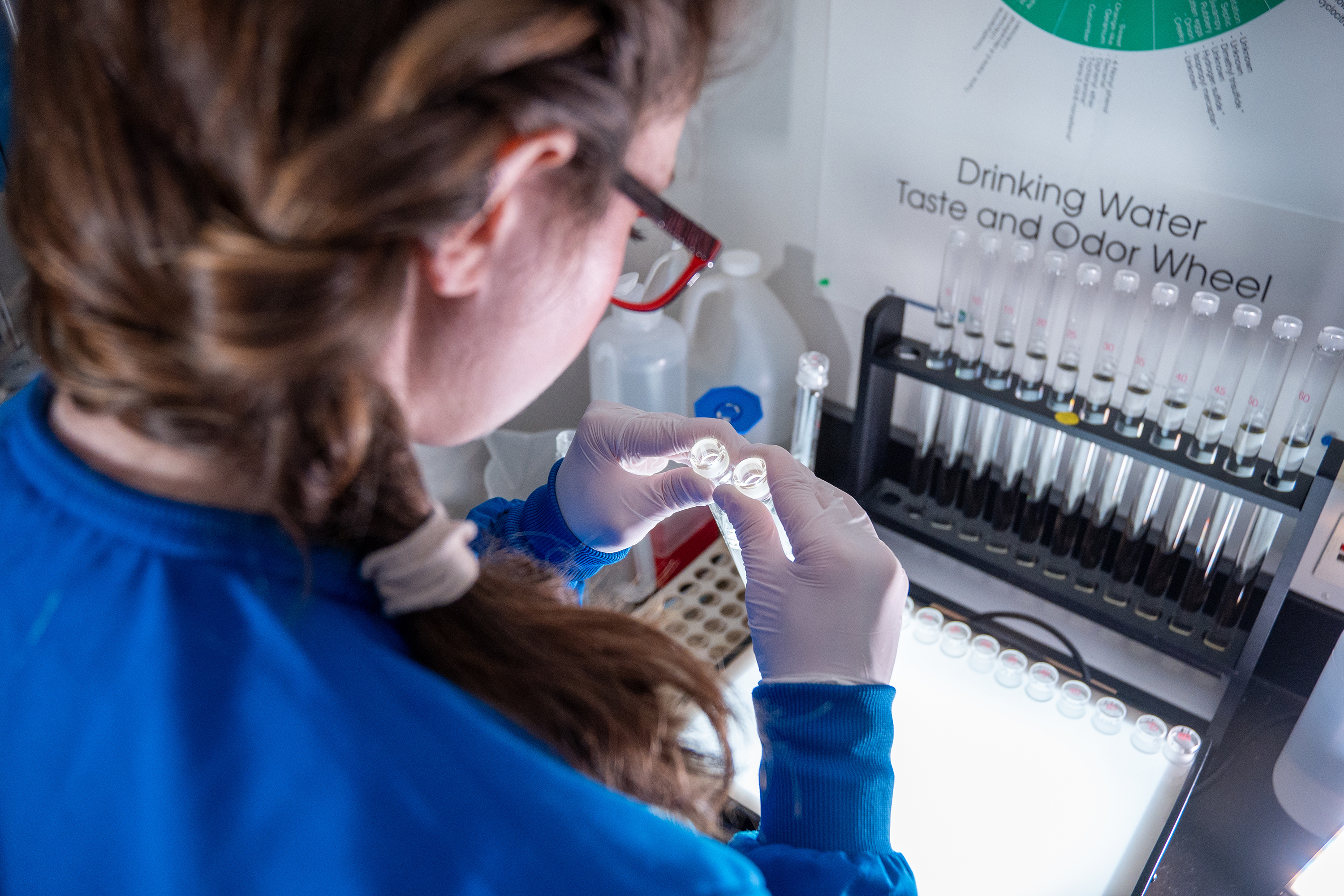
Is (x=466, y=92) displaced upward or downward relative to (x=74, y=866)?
upward

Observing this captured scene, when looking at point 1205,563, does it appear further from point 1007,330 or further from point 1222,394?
point 1007,330

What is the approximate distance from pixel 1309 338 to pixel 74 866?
1.28 meters

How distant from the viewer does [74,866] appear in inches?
18.0

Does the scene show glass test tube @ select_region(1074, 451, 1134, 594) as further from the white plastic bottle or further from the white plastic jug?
the white plastic bottle

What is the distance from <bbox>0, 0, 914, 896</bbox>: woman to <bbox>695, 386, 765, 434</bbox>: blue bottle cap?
2.42 feet

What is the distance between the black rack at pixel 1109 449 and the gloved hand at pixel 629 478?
36 cm

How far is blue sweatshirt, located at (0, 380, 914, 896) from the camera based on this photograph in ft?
1.46

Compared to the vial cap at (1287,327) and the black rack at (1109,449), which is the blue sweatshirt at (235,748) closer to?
the black rack at (1109,449)

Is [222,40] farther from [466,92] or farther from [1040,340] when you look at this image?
[1040,340]

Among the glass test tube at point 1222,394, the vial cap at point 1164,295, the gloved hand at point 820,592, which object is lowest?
the gloved hand at point 820,592

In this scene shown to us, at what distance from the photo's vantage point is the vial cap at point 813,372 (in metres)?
1.30

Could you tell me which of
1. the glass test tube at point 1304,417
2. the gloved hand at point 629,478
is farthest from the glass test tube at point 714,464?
the glass test tube at point 1304,417

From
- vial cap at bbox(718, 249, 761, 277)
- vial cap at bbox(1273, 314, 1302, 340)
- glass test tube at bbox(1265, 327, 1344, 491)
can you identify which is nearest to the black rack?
glass test tube at bbox(1265, 327, 1344, 491)

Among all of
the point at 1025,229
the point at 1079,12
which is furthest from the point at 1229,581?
the point at 1079,12
